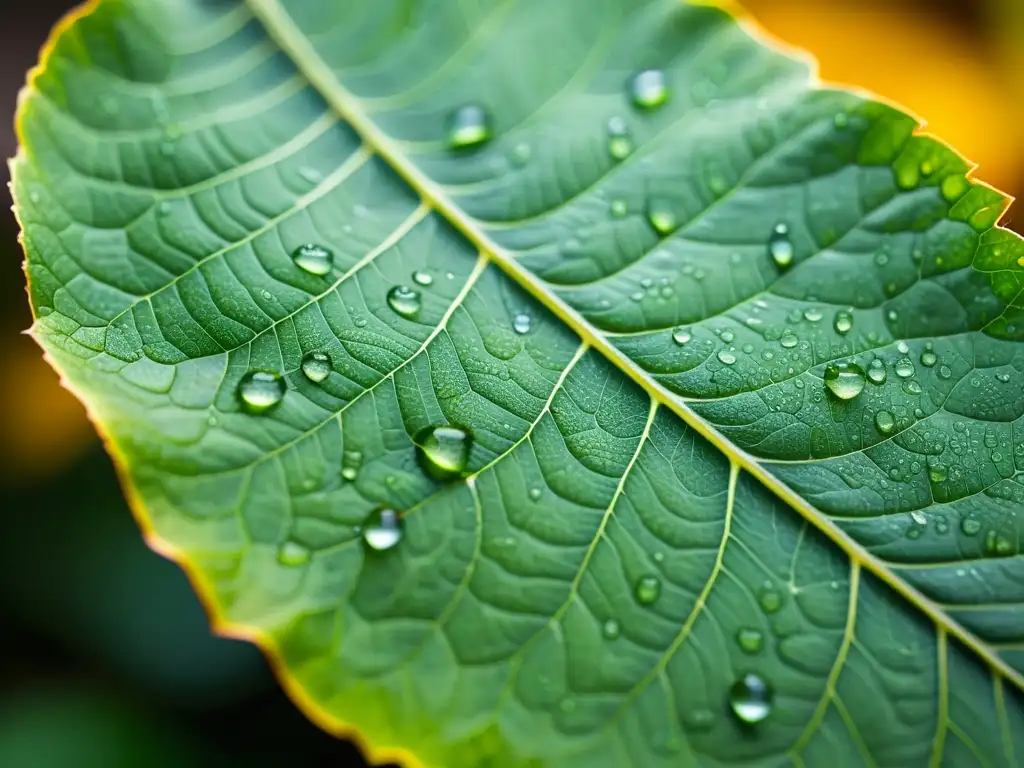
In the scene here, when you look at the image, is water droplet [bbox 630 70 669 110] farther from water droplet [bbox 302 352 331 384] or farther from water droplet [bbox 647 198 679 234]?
water droplet [bbox 302 352 331 384]

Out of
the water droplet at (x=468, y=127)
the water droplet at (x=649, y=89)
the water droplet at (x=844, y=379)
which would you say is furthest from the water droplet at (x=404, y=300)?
the water droplet at (x=844, y=379)

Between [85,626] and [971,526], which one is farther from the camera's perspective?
[85,626]

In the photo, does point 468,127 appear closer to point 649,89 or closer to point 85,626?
point 649,89

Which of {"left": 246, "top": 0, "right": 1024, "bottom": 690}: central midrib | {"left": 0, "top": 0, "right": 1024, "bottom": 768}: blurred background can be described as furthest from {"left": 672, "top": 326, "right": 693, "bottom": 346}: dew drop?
{"left": 0, "top": 0, "right": 1024, "bottom": 768}: blurred background

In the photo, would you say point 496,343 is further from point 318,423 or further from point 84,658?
point 84,658

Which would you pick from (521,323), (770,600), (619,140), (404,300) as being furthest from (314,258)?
(770,600)

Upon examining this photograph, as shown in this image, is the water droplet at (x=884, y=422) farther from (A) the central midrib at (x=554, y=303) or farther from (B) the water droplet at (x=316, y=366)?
(B) the water droplet at (x=316, y=366)

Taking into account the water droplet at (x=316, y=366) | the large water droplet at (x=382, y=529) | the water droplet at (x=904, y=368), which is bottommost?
the large water droplet at (x=382, y=529)
